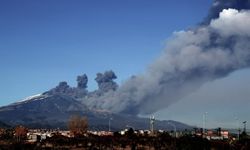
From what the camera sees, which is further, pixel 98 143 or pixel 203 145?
pixel 98 143

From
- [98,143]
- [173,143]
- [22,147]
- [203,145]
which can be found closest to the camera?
[203,145]

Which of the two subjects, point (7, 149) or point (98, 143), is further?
point (98, 143)

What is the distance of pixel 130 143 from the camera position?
14250 centimetres

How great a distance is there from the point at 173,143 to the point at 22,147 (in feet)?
143

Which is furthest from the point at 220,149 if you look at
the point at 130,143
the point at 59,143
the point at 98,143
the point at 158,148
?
the point at 59,143

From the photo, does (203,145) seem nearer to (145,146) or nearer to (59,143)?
(145,146)

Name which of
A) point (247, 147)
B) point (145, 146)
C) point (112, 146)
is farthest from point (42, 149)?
point (247, 147)

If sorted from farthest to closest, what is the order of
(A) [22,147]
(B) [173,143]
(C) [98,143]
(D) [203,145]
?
(C) [98,143], (A) [22,147], (B) [173,143], (D) [203,145]

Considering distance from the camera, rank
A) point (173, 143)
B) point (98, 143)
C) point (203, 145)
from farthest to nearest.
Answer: point (98, 143), point (173, 143), point (203, 145)

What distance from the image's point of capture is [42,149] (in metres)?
131

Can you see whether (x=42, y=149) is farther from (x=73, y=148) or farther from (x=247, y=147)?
(x=247, y=147)

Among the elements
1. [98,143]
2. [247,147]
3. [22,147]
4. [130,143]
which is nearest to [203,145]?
[247,147]

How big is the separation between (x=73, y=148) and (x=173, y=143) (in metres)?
30.0

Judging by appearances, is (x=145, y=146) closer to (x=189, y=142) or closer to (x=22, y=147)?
(x=189, y=142)
